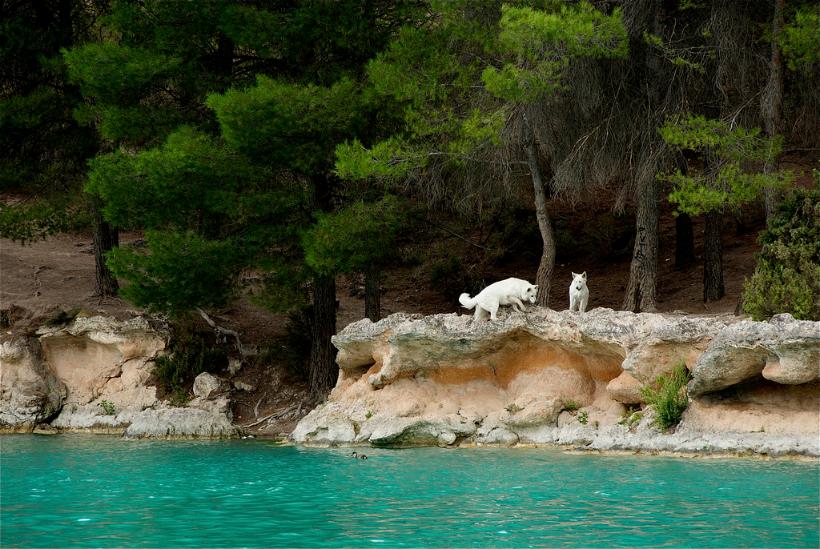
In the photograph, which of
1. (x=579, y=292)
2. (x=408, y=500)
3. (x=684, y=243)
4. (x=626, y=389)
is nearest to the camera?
(x=408, y=500)

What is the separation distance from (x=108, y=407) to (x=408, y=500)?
1267cm

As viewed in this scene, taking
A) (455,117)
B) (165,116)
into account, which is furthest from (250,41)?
(455,117)

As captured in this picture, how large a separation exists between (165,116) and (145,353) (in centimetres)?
552

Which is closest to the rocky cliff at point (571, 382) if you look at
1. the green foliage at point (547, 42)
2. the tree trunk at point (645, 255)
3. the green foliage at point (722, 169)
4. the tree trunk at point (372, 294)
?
the tree trunk at point (372, 294)

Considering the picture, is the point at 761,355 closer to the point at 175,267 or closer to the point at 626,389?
the point at 626,389

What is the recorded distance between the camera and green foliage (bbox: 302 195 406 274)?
2169 centimetres

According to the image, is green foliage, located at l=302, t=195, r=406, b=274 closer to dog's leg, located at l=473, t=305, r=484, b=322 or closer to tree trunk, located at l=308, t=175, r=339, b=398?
tree trunk, located at l=308, t=175, r=339, b=398

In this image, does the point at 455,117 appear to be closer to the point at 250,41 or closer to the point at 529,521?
the point at 250,41

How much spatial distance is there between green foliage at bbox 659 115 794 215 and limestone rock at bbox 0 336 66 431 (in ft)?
47.1

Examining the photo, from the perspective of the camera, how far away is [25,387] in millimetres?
24047

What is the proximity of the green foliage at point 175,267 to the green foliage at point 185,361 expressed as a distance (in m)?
2.32

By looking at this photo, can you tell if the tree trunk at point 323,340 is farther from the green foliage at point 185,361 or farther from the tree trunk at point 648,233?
the tree trunk at point 648,233

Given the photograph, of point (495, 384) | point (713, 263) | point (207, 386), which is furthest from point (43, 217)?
point (713, 263)

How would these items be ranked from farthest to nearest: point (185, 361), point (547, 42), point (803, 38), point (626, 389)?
1. point (185, 361)
2. point (547, 42)
3. point (803, 38)
4. point (626, 389)
